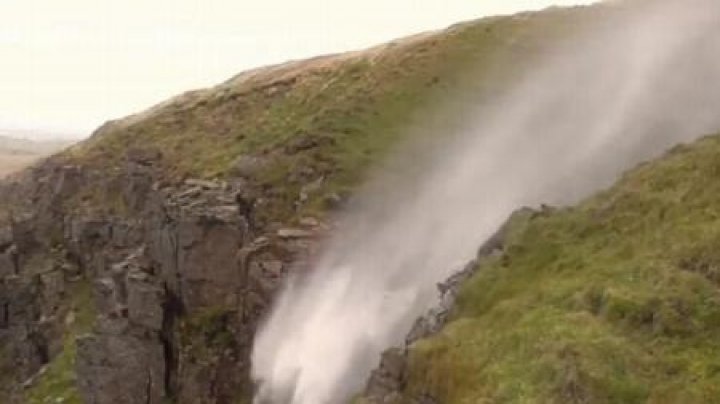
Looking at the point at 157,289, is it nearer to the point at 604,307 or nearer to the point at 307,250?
the point at 307,250

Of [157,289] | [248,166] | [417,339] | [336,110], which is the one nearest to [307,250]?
[157,289]

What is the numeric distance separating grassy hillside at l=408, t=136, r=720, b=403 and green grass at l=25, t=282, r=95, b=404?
1663 inches

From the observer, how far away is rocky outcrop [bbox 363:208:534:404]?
133ft

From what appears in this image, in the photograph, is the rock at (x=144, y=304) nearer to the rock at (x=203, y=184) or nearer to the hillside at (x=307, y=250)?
the hillside at (x=307, y=250)

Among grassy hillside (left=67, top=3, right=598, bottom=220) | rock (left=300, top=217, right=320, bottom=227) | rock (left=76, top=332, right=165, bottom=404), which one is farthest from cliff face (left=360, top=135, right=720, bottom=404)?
grassy hillside (left=67, top=3, right=598, bottom=220)

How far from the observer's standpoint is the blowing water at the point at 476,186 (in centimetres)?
5878

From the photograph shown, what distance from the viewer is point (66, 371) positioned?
266ft

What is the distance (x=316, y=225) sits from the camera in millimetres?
72500

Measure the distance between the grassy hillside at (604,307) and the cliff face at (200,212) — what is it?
2688 cm

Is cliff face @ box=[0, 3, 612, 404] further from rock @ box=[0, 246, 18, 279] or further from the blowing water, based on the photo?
the blowing water

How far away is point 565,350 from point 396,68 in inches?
2535

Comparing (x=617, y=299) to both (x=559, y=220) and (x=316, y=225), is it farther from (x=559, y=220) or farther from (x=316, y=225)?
(x=316, y=225)

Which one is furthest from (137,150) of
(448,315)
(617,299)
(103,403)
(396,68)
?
(617,299)

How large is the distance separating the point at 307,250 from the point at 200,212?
11.6 metres
